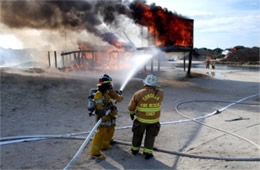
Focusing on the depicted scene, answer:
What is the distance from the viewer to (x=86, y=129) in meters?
5.91

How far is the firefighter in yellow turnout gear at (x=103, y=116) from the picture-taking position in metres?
4.30

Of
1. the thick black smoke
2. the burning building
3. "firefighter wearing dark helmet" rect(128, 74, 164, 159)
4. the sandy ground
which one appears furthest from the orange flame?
"firefighter wearing dark helmet" rect(128, 74, 164, 159)

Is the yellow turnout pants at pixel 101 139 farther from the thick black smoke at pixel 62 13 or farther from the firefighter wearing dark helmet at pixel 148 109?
the thick black smoke at pixel 62 13

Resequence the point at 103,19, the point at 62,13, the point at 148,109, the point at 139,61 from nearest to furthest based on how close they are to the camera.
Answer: the point at 148,109, the point at 62,13, the point at 103,19, the point at 139,61

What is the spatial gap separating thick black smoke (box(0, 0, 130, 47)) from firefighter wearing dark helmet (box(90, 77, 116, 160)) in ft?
45.1

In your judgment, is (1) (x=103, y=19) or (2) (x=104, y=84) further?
(1) (x=103, y=19)

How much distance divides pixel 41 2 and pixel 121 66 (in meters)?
7.40

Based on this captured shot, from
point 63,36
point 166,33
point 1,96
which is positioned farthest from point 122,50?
point 1,96

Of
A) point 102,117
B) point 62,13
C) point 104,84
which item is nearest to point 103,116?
point 102,117

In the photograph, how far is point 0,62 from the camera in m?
31.0

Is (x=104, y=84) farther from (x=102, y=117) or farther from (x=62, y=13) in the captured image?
(x=62, y=13)

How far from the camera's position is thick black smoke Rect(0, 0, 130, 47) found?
Answer: 15.8 metres

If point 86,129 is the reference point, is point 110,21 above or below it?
above

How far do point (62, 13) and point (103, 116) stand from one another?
49.4 feet
